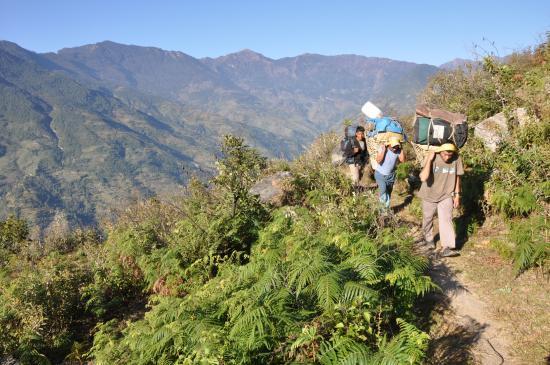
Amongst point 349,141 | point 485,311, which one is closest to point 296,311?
point 485,311

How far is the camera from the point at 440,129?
5758 millimetres

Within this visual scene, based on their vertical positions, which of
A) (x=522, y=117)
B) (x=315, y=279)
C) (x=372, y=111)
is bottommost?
(x=315, y=279)

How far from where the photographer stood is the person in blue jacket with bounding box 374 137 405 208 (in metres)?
6.54

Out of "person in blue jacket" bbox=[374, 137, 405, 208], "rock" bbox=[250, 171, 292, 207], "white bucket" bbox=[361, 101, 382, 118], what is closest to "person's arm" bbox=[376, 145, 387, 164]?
"person in blue jacket" bbox=[374, 137, 405, 208]

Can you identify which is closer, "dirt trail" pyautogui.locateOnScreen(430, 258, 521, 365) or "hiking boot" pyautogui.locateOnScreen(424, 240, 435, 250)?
Answer: "dirt trail" pyautogui.locateOnScreen(430, 258, 521, 365)

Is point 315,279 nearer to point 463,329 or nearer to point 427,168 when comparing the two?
point 463,329

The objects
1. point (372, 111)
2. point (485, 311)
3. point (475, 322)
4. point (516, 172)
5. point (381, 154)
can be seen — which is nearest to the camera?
point (475, 322)

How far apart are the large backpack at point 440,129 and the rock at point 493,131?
5.23 ft

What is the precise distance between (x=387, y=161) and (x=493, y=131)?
2.63 metres

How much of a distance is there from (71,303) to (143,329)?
334cm

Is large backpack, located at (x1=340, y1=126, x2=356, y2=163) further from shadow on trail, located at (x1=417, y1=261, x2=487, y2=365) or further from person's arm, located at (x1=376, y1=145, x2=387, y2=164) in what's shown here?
shadow on trail, located at (x1=417, y1=261, x2=487, y2=365)

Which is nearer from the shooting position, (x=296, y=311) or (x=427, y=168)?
(x=296, y=311)

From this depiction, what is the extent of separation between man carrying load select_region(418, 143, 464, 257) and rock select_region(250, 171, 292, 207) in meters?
3.88

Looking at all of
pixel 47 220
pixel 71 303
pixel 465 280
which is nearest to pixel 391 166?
pixel 465 280
